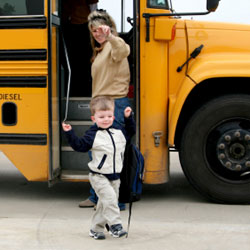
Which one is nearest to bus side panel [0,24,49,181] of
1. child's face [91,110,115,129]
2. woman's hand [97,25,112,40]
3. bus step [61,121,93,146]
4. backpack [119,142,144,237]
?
bus step [61,121,93,146]

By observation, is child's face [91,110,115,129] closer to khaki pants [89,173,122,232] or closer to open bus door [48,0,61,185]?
khaki pants [89,173,122,232]

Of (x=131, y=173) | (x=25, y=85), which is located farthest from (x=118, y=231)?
(x=25, y=85)

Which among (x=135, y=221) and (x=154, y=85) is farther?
(x=154, y=85)

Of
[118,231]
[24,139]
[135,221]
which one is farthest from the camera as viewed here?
[24,139]

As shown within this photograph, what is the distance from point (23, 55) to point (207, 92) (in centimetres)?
165

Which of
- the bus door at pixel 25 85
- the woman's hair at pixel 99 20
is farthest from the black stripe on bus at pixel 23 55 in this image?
the woman's hair at pixel 99 20

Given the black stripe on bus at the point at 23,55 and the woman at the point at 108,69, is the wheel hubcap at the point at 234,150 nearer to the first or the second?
the woman at the point at 108,69

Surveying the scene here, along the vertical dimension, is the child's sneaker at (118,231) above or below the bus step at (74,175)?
below

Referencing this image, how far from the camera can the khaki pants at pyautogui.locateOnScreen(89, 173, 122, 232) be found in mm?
3885

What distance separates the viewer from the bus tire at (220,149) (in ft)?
15.9

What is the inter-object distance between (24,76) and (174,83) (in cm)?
130

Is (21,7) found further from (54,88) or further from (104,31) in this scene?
(104,31)

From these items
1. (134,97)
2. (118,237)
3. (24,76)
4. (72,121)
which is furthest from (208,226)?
(24,76)

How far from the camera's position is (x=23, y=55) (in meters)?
4.91
